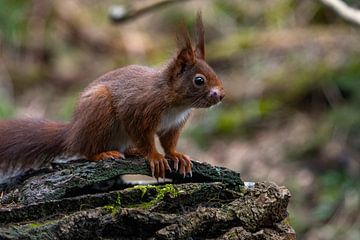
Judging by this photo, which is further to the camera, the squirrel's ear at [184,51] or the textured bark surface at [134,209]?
the squirrel's ear at [184,51]

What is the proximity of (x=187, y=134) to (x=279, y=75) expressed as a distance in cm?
103

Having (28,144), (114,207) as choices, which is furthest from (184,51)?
(114,207)

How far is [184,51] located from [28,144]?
32.4 inches

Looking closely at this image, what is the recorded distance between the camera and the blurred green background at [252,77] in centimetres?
587

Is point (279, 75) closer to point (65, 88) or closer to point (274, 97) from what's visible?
point (274, 97)

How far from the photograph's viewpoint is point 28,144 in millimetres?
3375

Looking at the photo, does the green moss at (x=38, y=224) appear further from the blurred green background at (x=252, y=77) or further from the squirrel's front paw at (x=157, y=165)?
the blurred green background at (x=252, y=77)

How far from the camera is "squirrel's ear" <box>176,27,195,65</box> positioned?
134 inches

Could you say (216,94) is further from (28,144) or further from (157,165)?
(28,144)

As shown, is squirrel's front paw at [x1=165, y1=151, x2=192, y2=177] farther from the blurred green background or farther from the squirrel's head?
the blurred green background

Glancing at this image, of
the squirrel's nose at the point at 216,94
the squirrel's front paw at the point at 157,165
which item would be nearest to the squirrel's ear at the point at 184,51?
the squirrel's nose at the point at 216,94

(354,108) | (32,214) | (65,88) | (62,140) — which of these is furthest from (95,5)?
(32,214)

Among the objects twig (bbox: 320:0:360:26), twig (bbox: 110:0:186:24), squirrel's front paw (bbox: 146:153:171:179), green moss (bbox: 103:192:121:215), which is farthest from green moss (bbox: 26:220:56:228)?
twig (bbox: 110:0:186:24)

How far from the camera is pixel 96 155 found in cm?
329
